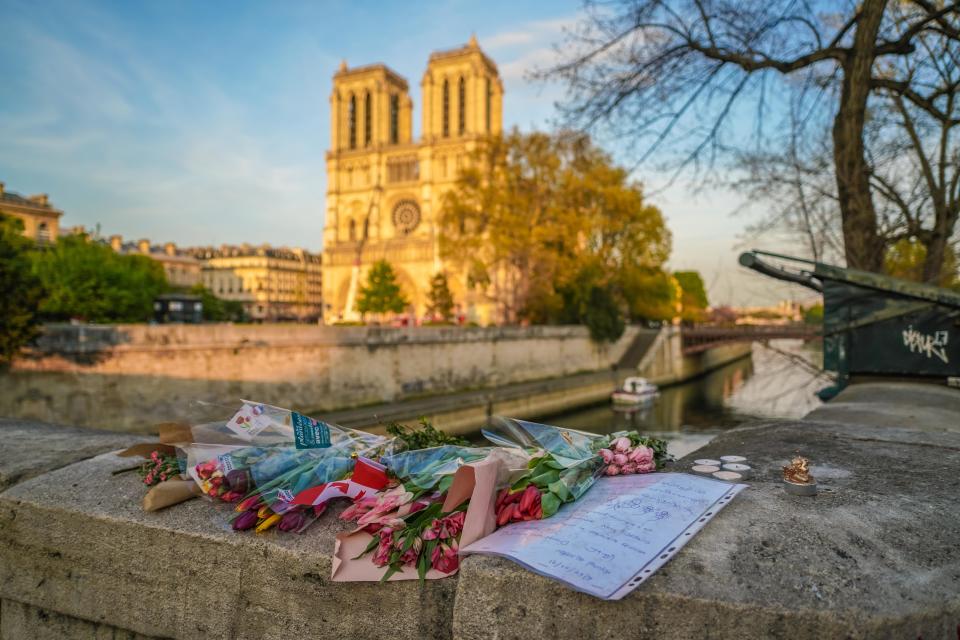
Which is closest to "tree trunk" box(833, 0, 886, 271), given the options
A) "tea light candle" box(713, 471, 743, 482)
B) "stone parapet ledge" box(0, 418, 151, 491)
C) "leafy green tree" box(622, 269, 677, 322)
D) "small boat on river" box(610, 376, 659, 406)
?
"tea light candle" box(713, 471, 743, 482)

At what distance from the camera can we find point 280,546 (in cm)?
185

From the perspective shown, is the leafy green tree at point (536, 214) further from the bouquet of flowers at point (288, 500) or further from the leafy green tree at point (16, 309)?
the bouquet of flowers at point (288, 500)

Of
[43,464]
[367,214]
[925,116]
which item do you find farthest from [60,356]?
[367,214]

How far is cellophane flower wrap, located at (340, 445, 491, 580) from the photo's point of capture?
172 centimetres

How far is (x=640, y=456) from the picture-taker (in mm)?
2338

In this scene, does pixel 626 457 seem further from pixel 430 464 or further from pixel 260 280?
pixel 260 280

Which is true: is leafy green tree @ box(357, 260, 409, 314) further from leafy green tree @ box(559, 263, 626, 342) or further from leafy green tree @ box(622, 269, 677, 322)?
leafy green tree @ box(559, 263, 626, 342)

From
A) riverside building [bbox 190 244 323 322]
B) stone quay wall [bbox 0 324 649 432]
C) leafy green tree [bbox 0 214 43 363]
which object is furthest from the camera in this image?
riverside building [bbox 190 244 323 322]

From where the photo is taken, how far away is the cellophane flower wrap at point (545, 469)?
189 cm

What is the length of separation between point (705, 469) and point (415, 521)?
4.07 ft

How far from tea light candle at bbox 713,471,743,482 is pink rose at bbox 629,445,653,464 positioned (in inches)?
9.9

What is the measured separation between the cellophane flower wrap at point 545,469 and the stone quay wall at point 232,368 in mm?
7087

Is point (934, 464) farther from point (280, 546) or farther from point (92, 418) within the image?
point (92, 418)

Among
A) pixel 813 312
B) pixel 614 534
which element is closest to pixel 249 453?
pixel 614 534
